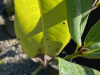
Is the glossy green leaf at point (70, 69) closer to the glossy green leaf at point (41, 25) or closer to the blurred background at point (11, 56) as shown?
the glossy green leaf at point (41, 25)

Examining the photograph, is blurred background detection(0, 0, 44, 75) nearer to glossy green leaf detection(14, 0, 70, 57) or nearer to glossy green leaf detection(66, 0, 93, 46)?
glossy green leaf detection(14, 0, 70, 57)

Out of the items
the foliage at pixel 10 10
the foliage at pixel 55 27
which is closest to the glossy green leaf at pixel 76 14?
the foliage at pixel 55 27

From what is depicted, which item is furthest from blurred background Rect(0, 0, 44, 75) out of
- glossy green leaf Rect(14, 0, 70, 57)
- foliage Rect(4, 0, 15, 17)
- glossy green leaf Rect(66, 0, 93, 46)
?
glossy green leaf Rect(66, 0, 93, 46)

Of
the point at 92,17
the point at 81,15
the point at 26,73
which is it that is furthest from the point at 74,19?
the point at 26,73

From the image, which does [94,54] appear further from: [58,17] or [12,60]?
[12,60]

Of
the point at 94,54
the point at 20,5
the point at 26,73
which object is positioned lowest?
the point at 26,73

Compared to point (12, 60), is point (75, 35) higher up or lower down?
higher up
